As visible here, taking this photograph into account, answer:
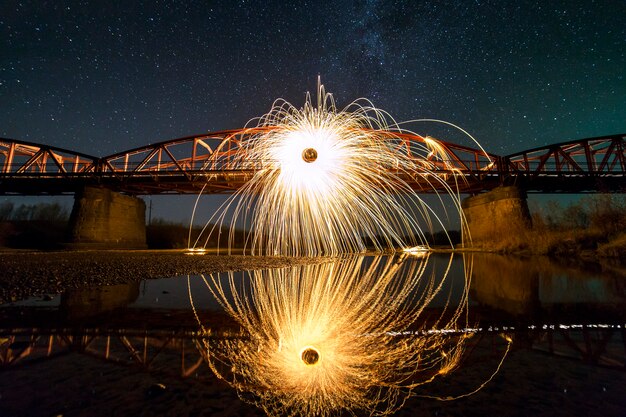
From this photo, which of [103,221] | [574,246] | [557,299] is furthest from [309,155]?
[103,221]

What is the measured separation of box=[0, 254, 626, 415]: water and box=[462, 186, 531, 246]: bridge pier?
2083 cm

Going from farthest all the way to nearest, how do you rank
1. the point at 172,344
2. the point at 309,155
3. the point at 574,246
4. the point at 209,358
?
the point at 574,246, the point at 309,155, the point at 172,344, the point at 209,358

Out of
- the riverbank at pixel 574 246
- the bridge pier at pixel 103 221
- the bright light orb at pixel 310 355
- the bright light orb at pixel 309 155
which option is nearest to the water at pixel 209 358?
the bright light orb at pixel 310 355

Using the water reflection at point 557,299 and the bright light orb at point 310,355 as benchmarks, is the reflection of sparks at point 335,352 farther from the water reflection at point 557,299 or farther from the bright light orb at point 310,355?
the water reflection at point 557,299

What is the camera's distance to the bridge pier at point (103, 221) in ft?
76.4

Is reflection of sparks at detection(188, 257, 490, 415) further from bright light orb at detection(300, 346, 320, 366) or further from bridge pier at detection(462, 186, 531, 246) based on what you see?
bridge pier at detection(462, 186, 531, 246)

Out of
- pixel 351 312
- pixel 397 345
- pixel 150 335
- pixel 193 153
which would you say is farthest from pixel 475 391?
pixel 193 153

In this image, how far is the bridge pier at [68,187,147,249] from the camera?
76.4 ft

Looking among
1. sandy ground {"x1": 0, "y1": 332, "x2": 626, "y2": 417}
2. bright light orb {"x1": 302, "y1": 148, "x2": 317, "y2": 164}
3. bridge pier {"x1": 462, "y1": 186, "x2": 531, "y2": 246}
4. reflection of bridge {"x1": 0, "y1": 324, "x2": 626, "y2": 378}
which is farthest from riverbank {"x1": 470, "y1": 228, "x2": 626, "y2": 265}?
sandy ground {"x1": 0, "y1": 332, "x2": 626, "y2": 417}

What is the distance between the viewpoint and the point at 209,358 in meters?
1.70

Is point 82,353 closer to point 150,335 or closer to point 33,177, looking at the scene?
point 150,335

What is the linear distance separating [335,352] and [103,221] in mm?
28999

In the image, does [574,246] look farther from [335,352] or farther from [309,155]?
[335,352]

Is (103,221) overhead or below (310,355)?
overhead
